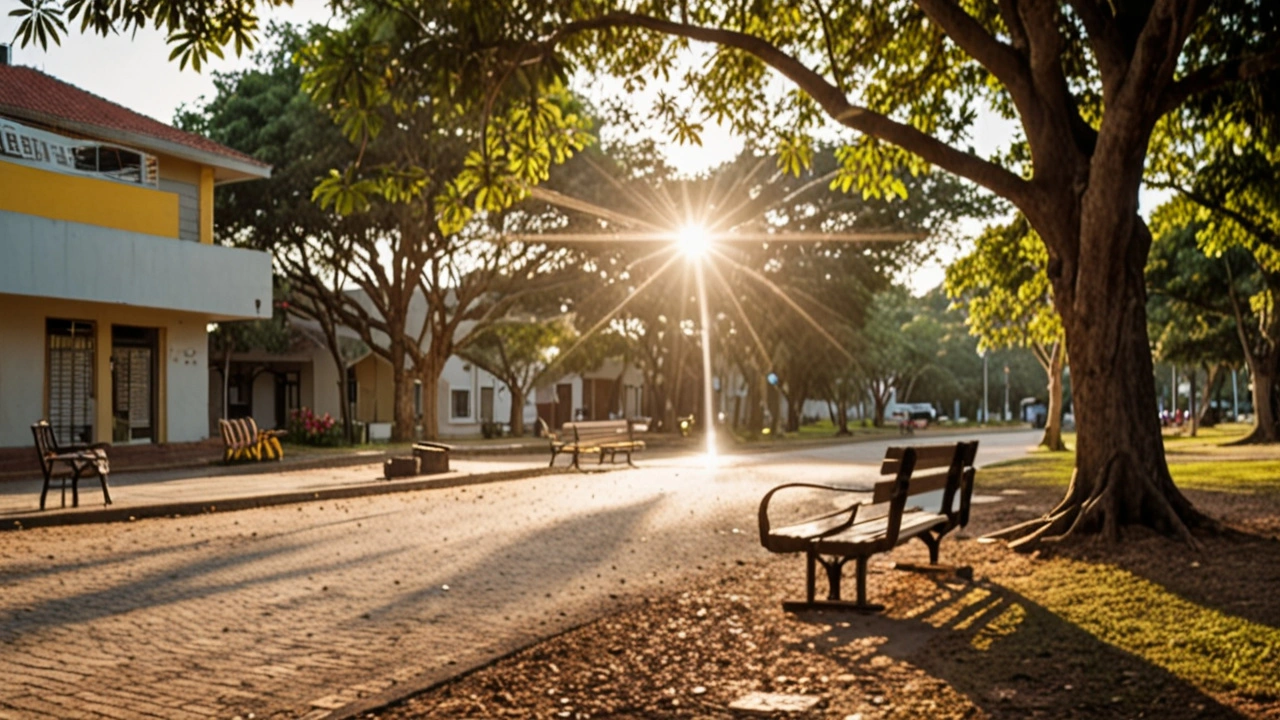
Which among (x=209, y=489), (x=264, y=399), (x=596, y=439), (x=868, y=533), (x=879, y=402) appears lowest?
(x=209, y=489)

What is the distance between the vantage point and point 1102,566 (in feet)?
31.1

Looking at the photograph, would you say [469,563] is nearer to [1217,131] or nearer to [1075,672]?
[1075,672]

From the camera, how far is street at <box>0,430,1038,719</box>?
245 inches

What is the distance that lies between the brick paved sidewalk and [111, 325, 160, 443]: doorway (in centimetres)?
351

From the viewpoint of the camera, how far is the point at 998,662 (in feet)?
21.2

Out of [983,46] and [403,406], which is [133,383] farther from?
[983,46]

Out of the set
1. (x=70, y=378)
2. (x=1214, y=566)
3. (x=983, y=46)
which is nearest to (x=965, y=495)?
(x=1214, y=566)

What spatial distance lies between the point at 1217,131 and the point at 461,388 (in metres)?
43.0

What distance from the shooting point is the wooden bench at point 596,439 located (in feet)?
87.9

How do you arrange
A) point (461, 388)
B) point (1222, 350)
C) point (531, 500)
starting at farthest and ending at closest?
point (461, 388), point (1222, 350), point (531, 500)

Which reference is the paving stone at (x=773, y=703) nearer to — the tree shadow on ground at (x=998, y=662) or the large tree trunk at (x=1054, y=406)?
the tree shadow on ground at (x=998, y=662)

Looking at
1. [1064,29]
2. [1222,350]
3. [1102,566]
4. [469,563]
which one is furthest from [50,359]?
[1222,350]

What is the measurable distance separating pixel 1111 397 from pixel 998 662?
4954mm

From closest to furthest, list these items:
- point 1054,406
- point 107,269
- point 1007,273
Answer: point 1007,273
point 107,269
point 1054,406
